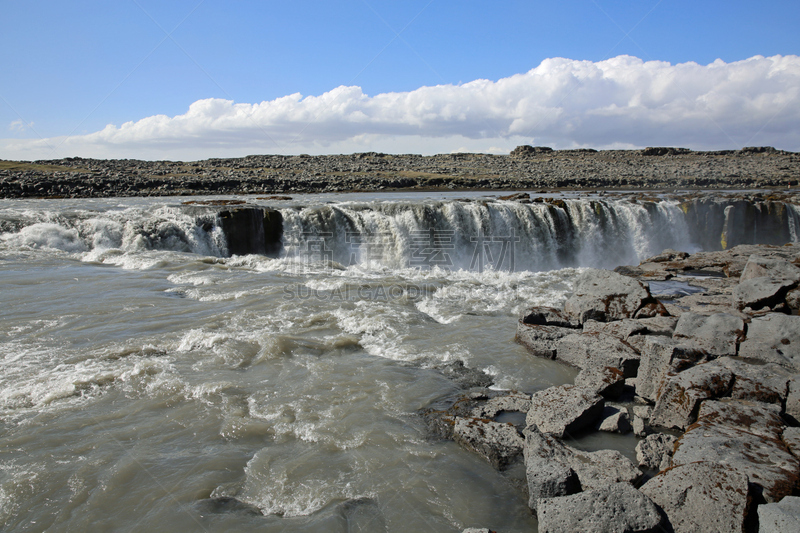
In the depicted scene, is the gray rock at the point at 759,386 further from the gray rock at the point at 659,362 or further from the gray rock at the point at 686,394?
the gray rock at the point at 659,362

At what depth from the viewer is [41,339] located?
7.58 meters

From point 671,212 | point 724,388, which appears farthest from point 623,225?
point 724,388

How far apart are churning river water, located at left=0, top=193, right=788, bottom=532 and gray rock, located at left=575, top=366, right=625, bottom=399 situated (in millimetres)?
527

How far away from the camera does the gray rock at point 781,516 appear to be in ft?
9.89

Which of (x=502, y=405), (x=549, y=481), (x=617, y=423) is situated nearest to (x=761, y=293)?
(x=617, y=423)

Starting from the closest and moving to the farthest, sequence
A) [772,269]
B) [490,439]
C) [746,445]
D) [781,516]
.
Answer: [781,516] → [746,445] → [490,439] → [772,269]

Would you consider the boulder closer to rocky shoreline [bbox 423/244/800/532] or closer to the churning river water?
rocky shoreline [bbox 423/244/800/532]

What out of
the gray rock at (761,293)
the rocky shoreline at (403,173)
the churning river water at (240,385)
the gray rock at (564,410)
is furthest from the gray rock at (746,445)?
the rocky shoreline at (403,173)

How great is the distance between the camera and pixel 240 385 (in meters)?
6.25

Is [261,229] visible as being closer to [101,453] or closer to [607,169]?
[101,453]

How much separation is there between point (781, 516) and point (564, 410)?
2.20 m

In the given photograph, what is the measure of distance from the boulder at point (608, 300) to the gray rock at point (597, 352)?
163cm

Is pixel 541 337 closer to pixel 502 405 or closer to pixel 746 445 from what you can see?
pixel 502 405

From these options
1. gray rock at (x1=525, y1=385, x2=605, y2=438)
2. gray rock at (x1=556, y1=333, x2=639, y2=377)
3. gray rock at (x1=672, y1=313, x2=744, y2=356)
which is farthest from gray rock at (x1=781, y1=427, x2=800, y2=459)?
gray rock at (x1=672, y1=313, x2=744, y2=356)
